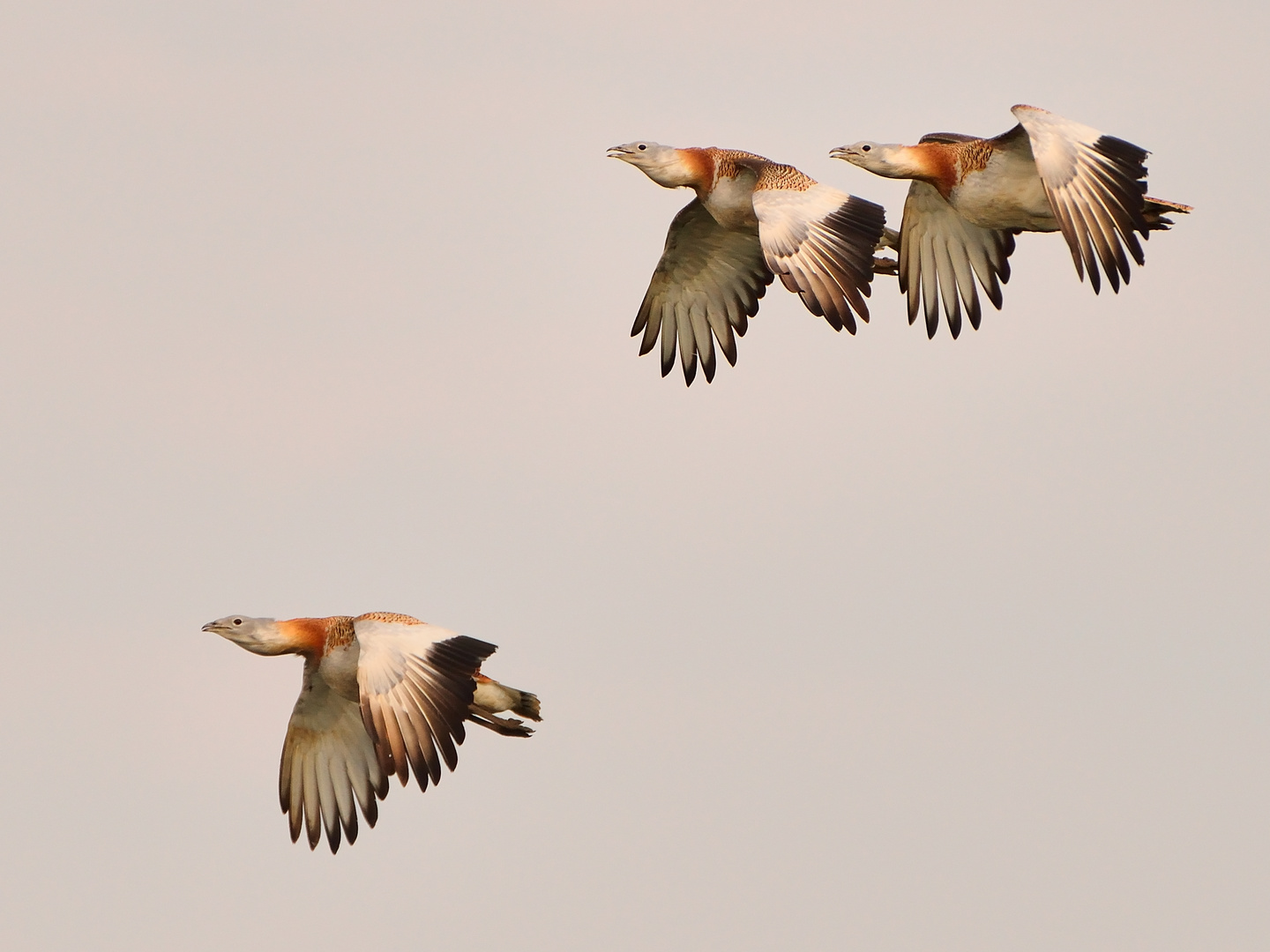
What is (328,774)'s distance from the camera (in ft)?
102

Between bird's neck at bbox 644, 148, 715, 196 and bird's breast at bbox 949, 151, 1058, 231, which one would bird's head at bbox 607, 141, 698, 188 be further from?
bird's breast at bbox 949, 151, 1058, 231

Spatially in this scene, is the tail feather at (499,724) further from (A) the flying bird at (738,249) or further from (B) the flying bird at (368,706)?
(A) the flying bird at (738,249)

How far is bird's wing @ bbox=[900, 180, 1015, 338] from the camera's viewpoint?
103 feet

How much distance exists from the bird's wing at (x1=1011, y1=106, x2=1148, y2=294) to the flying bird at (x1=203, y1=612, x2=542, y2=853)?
8.64m

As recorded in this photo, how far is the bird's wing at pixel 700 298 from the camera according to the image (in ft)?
112

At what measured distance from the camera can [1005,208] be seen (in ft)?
95.5

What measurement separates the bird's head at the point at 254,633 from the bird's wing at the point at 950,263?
9.55 meters

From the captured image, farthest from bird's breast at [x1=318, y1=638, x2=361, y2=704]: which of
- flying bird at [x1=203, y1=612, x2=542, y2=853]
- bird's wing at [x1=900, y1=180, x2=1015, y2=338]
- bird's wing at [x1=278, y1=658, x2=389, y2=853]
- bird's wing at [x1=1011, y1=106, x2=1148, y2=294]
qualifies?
bird's wing at [x1=1011, y1=106, x2=1148, y2=294]

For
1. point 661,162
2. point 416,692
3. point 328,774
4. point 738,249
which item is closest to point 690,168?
point 661,162

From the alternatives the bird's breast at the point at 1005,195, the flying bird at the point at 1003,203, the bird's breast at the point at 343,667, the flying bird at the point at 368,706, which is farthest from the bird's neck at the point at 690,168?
the bird's breast at the point at 343,667

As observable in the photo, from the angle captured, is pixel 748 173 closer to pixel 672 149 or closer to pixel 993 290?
pixel 672 149

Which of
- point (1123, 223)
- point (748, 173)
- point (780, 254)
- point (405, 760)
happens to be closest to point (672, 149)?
point (748, 173)

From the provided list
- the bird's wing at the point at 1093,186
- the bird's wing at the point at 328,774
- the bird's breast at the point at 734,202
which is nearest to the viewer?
the bird's wing at the point at 1093,186

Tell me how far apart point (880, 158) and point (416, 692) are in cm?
921
